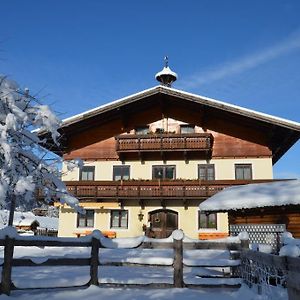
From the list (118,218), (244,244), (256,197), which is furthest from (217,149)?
(244,244)

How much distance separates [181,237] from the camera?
8781 millimetres

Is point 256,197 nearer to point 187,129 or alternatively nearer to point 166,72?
point 187,129

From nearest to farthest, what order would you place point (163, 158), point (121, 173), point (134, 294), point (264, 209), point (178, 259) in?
point (134, 294)
point (178, 259)
point (264, 209)
point (163, 158)
point (121, 173)

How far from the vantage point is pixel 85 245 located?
8.62m

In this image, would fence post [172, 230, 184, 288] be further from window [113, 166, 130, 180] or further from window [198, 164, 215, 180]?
window [113, 166, 130, 180]

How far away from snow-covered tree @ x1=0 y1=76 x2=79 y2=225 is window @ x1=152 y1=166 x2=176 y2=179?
17.9 m

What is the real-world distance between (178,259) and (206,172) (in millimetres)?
18137

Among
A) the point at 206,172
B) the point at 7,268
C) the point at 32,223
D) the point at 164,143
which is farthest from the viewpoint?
the point at 32,223

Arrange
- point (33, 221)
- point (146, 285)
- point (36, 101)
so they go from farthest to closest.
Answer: point (33, 221)
point (146, 285)
point (36, 101)

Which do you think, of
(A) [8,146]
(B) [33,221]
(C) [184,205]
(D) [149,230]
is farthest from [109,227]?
(B) [33,221]

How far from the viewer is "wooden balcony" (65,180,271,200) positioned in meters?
24.4

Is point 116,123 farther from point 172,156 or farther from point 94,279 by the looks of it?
point 94,279

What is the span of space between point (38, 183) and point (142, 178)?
60.7 feet

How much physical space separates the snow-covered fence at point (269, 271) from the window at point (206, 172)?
16984mm
